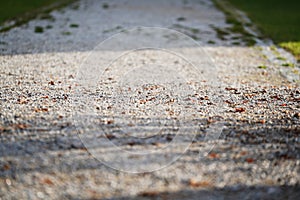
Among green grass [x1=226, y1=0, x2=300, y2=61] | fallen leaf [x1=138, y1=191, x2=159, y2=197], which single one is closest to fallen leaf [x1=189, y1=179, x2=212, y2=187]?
fallen leaf [x1=138, y1=191, x2=159, y2=197]

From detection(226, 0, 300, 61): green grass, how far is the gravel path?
143 centimetres

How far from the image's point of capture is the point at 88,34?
10.8 metres

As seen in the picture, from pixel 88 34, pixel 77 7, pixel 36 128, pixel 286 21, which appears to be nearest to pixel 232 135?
pixel 36 128

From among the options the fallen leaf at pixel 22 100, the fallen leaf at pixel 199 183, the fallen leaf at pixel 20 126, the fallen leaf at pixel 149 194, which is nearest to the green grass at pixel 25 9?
the fallen leaf at pixel 22 100

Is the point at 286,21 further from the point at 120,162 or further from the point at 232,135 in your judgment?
the point at 120,162

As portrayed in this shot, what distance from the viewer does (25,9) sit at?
46.3ft

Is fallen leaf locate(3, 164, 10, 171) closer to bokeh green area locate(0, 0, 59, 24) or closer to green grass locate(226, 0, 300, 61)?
green grass locate(226, 0, 300, 61)

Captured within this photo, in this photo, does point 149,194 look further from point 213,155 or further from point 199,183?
point 213,155

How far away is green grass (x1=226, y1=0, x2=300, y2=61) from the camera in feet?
34.6

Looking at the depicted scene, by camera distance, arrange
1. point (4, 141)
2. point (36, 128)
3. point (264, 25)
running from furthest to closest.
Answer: point (264, 25)
point (36, 128)
point (4, 141)

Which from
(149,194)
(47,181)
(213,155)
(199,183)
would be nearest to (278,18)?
(213,155)

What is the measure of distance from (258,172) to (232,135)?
82 centimetres

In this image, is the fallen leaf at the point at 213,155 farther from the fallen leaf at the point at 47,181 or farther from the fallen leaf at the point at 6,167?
the fallen leaf at the point at 6,167

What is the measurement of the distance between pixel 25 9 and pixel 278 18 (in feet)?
35.0
